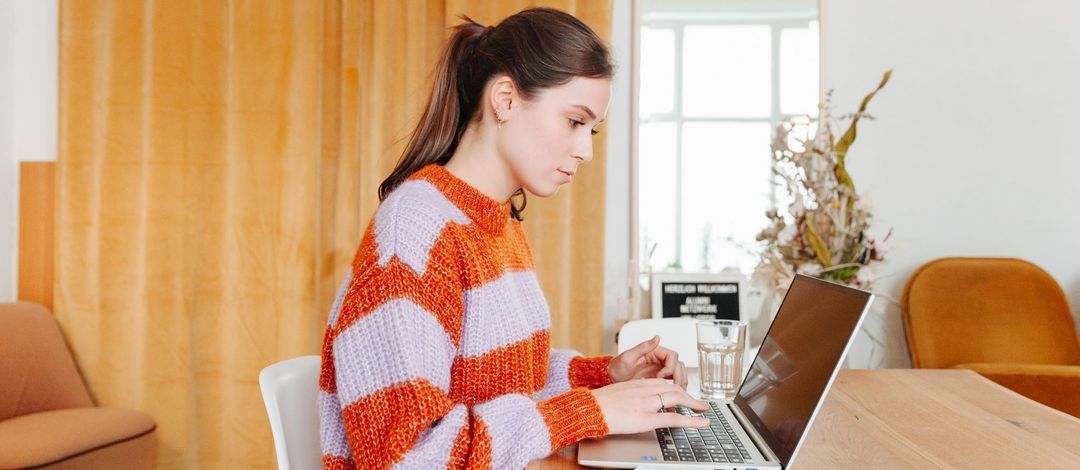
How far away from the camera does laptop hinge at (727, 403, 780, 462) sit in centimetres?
99

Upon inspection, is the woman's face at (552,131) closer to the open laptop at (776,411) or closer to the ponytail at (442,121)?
the ponytail at (442,121)

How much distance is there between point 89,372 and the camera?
10.2ft

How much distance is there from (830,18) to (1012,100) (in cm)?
73

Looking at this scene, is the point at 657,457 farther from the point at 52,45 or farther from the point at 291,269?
the point at 52,45

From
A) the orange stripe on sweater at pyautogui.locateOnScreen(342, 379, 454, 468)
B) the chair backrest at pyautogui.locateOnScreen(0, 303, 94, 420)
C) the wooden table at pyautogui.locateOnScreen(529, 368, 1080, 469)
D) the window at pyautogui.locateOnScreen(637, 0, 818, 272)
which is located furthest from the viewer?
the window at pyautogui.locateOnScreen(637, 0, 818, 272)

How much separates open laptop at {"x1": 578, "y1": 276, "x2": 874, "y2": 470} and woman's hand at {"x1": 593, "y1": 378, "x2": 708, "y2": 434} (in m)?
0.03

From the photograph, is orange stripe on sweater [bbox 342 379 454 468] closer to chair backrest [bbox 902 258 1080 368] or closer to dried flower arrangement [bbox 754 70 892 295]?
dried flower arrangement [bbox 754 70 892 295]

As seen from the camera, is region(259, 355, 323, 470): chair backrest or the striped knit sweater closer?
the striped knit sweater

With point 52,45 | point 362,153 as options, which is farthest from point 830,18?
point 52,45

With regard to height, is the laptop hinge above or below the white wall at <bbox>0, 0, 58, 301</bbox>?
below

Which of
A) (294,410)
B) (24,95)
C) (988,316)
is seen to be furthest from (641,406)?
(24,95)

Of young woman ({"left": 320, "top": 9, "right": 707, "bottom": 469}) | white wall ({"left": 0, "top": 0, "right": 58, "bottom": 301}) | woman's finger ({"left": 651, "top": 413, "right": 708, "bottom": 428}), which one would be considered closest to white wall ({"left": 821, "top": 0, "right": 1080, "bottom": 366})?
young woman ({"left": 320, "top": 9, "right": 707, "bottom": 469})

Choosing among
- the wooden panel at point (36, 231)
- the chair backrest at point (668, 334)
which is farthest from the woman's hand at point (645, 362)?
the wooden panel at point (36, 231)

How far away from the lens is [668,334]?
2.21 meters
